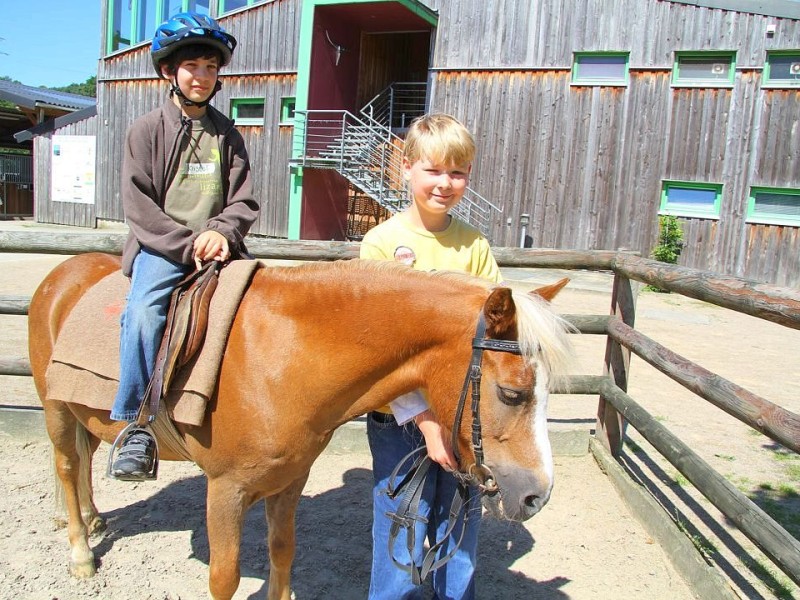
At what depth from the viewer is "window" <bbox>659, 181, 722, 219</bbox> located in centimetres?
1409

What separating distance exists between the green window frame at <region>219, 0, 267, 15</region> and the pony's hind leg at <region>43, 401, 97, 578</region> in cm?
1776

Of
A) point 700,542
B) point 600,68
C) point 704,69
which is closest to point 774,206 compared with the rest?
point 704,69

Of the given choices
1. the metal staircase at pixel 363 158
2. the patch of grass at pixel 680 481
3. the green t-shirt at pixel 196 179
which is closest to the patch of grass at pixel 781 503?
the patch of grass at pixel 680 481

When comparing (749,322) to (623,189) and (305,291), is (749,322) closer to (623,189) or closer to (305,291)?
(623,189)

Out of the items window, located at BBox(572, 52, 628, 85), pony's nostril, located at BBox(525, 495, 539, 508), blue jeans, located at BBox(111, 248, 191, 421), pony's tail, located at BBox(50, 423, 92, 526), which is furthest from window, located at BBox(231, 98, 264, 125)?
pony's nostril, located at BBox(525, 495, 539, 508)

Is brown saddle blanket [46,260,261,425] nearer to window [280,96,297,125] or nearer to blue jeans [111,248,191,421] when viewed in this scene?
blue jeans [111,248,191,421]

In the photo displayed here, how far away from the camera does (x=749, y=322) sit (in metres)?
10.5

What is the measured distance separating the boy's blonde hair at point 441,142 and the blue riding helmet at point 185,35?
3.18ft

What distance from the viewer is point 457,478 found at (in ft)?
7.16

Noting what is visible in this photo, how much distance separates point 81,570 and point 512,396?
241cm

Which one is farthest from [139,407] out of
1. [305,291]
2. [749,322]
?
[749,322]

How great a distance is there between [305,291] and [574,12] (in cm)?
1477

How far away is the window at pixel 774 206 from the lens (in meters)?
13.4

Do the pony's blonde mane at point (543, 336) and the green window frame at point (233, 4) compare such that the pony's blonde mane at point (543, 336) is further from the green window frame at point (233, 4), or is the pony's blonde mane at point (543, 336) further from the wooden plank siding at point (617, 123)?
the green window frame at point (233, 4)
